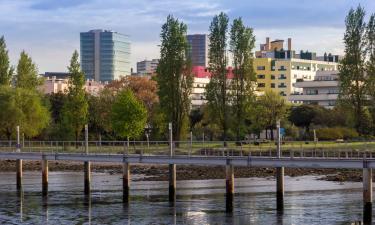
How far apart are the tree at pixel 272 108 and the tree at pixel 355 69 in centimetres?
3797

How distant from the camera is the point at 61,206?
65938mm

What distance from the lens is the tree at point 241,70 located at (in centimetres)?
10981

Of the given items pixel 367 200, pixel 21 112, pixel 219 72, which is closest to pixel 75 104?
pixel 21 112

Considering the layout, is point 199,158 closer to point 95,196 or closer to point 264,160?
point 264,160

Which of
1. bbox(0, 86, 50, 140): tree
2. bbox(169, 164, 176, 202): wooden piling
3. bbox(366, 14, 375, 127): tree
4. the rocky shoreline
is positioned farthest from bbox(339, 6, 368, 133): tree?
bbox(0, 86, 50, 140): tree

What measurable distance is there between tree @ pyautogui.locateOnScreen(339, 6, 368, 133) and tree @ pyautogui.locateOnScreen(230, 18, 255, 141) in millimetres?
12812

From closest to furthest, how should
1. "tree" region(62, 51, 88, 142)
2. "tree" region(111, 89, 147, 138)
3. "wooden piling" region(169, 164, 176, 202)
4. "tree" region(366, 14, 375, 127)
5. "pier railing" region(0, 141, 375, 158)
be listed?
1. "pier railing" region(0, 141, 375, 158)
2. "wooden piling" region(169, 164, 176, 202)
3. "tree" region(366, 14, 375, 127)
4. "tree" region(62, 51, 88, 142)
5. "tree" region(111, 89, 147, 138)

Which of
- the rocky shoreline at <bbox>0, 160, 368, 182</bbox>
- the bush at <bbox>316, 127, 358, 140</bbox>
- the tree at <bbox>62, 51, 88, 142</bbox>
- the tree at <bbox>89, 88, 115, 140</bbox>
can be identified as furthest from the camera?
the tree at <bbox>89, 88, 115, 140</bbox>

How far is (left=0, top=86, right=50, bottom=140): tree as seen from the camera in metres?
126

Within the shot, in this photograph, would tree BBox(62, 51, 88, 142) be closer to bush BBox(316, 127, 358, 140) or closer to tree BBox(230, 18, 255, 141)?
tree BBox(230, 18, 255, 141)

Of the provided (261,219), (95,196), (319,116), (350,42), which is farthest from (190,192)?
(319,116)

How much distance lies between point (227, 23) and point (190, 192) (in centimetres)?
4203

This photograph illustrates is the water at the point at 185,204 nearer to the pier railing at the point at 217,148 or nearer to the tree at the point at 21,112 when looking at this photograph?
the pier railing at the point at 217,148

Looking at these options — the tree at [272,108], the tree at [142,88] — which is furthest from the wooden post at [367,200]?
the tree at [142,88]
